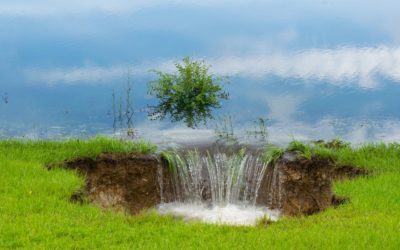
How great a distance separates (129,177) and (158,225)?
3.37 meters

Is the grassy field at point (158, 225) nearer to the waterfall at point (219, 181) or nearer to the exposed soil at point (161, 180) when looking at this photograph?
the exposed soil at point (161, 180)

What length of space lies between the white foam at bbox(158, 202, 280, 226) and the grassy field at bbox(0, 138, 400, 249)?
1725 mm

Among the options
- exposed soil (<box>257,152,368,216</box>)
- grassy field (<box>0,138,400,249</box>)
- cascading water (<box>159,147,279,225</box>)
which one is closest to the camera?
Result: grassy field (<box>0,138,400,249</box>)

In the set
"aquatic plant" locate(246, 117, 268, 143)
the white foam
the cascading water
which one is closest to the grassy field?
the white foam

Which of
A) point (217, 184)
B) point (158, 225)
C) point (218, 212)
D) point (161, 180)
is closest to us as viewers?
point (158, 225)

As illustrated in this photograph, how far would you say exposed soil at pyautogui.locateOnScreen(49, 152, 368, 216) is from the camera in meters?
12.0

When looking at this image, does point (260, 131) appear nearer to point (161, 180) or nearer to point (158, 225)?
point (161, 180)

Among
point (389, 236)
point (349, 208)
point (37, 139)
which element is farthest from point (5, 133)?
point (389, 236)

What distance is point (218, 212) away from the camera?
39.7 feet

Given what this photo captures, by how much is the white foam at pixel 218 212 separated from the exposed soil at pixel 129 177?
34cm

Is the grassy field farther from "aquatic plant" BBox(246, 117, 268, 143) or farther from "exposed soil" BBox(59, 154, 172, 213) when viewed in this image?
"aquatic plant" BBox(246, 117, 268, 143)

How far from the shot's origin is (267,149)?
13.1m

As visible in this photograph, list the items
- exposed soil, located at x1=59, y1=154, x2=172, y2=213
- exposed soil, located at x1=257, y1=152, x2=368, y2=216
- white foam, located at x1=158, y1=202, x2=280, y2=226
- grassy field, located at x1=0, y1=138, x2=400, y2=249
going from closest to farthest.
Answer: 1. grassy field, located at x1=0, y1=138, x2=400, y2=249
2. white foam, located at x1=158, y1=202, x2=280, y2=226
3. exposed soil, located at x1=257, y1=152, x2=368, y2=216
4. exposed soil, located at x1=59, y1=154, x2=172, y2=213

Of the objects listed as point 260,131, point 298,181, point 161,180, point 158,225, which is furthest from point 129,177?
point 260,131
